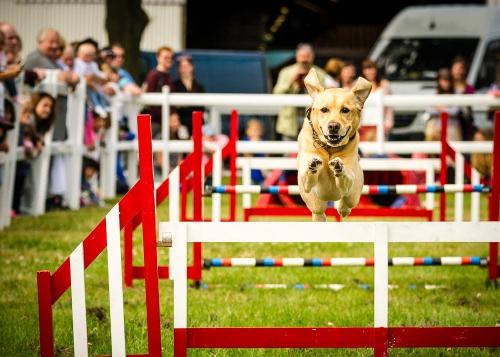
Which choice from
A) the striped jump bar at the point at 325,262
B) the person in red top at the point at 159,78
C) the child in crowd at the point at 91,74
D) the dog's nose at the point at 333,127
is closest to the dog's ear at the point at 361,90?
the dog's nose at the point at 333,127

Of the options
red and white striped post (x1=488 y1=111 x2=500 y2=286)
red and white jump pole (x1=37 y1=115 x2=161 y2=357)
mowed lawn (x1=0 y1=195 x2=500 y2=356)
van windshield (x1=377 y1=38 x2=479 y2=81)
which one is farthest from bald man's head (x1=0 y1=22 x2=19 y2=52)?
van windshield (x1=377 y1=38 x2=479 y2=81)

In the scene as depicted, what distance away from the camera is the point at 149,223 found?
4809 millimetres

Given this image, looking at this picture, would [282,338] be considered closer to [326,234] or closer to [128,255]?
[326,234]

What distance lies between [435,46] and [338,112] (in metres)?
14.1

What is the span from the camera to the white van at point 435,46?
18.6 meters

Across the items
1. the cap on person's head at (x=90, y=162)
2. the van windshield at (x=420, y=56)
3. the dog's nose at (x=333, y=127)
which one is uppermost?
the van windshield at (x=420, y=56)

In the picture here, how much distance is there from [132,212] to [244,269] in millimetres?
3864

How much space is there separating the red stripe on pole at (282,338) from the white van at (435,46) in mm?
13668

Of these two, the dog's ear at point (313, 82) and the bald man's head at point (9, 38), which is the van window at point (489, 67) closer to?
the bald man's head at point (9, 38)

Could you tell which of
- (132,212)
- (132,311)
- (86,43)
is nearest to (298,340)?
(132,212)

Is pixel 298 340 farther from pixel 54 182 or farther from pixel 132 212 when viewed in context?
pixel 54 182

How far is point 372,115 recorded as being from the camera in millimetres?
13844

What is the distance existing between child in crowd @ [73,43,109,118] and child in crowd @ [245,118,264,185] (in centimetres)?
236

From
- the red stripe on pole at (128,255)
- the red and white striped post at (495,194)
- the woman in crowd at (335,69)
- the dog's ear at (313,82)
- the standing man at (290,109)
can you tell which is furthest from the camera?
the woman in crowd at (335,69)
